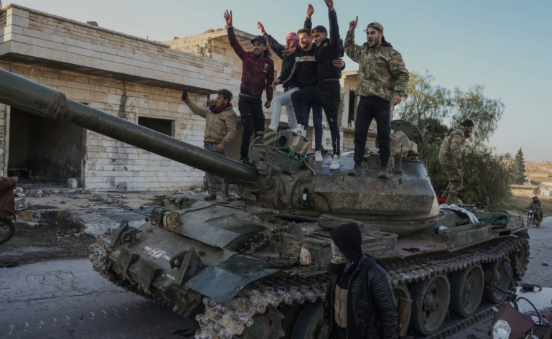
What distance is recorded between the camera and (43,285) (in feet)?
21.2

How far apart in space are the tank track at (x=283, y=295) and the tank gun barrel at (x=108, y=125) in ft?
4.74

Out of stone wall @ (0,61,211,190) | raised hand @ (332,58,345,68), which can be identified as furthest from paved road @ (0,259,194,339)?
stone wall @ (0,61,211,190)

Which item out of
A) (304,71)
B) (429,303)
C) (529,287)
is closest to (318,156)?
(304,71)

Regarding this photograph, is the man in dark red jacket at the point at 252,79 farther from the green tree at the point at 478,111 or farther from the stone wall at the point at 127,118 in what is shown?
the green tree at the point at 478,111

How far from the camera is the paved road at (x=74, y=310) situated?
5074mm

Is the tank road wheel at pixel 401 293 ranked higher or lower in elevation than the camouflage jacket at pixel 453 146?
lower

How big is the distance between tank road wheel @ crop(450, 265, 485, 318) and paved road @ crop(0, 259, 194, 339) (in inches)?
140

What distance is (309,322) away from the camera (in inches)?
171

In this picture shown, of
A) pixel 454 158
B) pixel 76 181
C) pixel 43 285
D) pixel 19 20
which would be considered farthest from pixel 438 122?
→ pixel 43 285

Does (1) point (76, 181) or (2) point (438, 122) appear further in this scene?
(2) point (438, 122)

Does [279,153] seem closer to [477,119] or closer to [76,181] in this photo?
[76,181]

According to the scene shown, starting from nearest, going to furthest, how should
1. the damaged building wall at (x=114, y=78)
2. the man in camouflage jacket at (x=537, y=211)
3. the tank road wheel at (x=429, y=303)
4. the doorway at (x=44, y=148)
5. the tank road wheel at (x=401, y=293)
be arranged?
the tank road wheel at (x=401, y=293), the tank road wheel at (x=429, y=303), the damaged building wall at (x=114, y=78), the doorway at (x=44, y=148), the man in camouflage jacket at (x=537, y=211)

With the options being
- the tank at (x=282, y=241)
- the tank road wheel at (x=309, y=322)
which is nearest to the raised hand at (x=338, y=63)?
the tank at (x=282, y=241)

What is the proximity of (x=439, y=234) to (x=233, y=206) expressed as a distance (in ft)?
8.88
